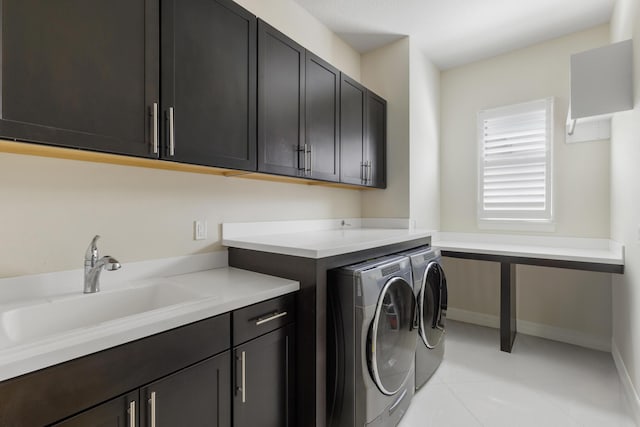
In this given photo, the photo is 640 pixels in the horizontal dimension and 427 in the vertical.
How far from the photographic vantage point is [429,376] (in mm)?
2211

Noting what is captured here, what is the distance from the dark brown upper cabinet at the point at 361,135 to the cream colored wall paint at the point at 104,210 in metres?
0.82

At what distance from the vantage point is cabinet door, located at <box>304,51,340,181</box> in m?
2.07

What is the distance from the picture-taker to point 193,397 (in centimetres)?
109

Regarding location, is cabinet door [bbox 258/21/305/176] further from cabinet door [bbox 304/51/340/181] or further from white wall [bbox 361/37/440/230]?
white wall [bbox 361/37/440/230]

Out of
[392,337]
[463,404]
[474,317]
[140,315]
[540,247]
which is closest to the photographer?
[140,315]

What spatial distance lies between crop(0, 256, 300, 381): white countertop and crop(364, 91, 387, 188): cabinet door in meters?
1.54

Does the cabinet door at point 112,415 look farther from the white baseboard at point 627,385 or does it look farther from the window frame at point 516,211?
the window frame at point 516,211

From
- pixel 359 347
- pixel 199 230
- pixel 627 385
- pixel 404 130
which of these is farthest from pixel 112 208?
pixel 627 385

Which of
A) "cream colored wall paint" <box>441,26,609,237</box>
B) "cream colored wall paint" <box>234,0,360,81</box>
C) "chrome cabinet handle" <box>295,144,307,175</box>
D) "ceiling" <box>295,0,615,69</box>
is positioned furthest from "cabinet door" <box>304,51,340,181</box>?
"cream colored wall paint" <box>441,26,609,237</box>

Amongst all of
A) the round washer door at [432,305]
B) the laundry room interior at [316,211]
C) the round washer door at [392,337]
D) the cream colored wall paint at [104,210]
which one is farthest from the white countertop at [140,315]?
the round washer door at [432,305]

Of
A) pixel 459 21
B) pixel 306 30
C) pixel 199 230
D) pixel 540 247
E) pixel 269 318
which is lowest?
pixel 269 318

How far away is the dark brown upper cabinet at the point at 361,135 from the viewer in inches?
95.7

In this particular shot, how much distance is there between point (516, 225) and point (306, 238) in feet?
7.59

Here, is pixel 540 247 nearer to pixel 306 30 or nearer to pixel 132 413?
pixel 306 30
